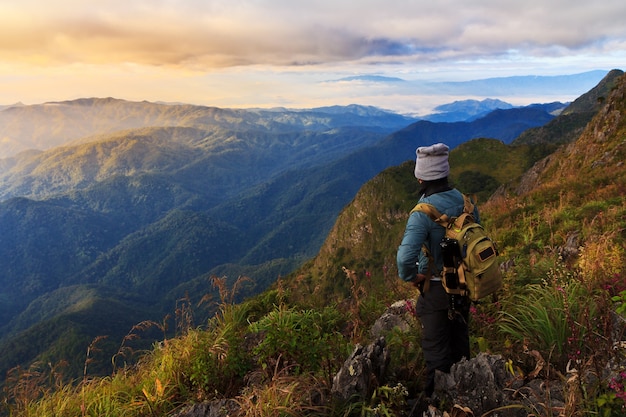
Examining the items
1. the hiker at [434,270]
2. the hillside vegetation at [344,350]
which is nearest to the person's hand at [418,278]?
the hiker at [434,270]

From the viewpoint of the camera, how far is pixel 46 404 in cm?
529

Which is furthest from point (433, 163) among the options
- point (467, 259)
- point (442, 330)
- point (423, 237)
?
point (442, 330)

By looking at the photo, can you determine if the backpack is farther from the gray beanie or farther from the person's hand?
the gray beanie

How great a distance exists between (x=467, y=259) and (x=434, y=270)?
52 centimetres

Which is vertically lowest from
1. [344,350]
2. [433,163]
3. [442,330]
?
[344,350]

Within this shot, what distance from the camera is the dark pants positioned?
14.3 ft

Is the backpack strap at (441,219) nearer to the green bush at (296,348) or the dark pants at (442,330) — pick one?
the dark pants at (442,330)

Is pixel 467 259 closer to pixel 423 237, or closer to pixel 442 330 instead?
pixel 423 237

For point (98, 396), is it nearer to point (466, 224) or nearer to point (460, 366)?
point (460, 366)

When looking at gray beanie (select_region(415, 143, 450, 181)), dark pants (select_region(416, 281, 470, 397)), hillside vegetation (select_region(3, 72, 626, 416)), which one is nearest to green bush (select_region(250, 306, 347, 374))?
hillside vegetation (select_region(3, 72, 626, 416))

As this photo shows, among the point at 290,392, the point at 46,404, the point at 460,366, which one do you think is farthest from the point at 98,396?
the point at 460,366

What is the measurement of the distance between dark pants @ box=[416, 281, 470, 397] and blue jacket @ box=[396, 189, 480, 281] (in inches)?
12.9

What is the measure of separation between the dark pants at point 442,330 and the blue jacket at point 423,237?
1.07ft

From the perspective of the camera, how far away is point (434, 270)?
14.5 ft
